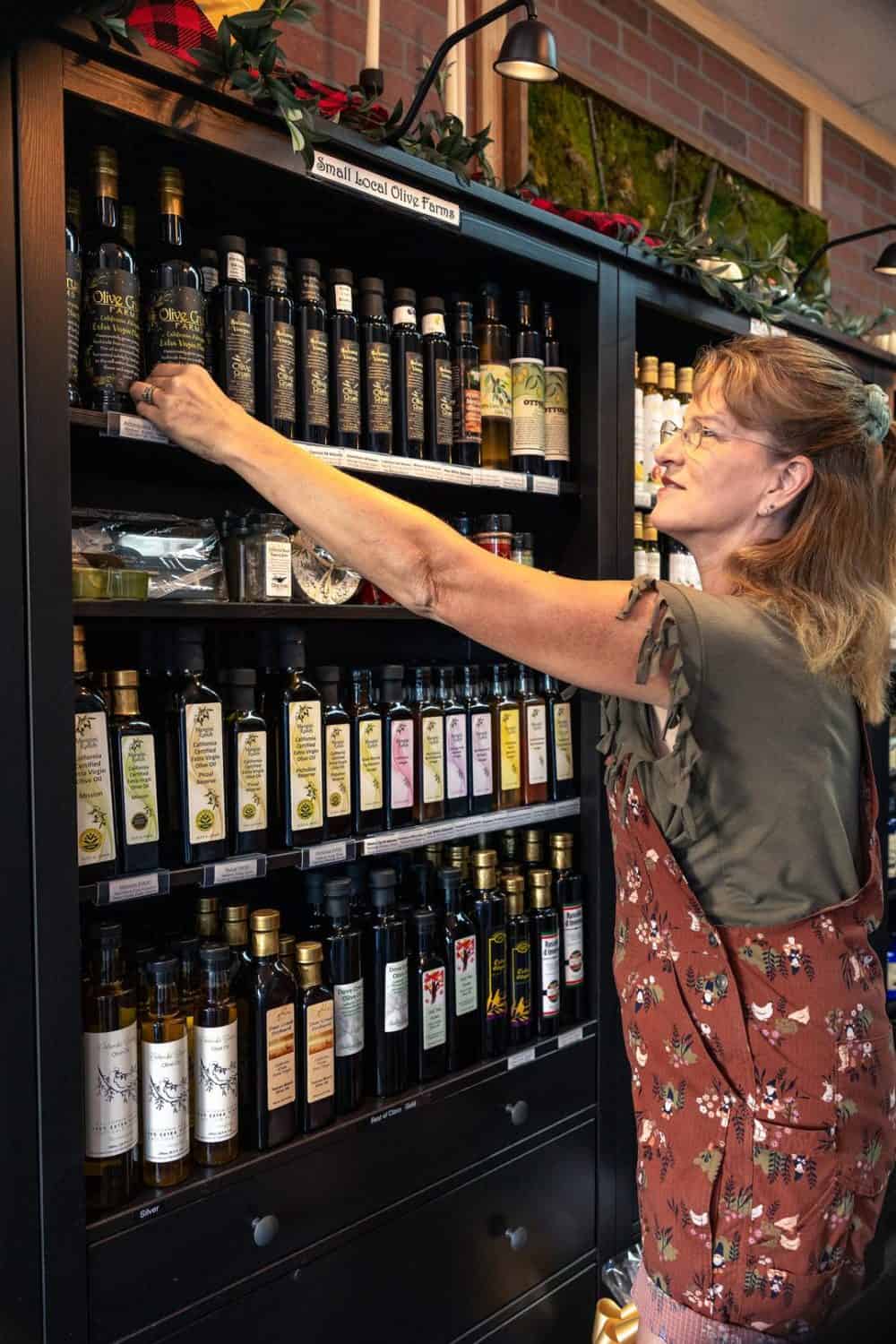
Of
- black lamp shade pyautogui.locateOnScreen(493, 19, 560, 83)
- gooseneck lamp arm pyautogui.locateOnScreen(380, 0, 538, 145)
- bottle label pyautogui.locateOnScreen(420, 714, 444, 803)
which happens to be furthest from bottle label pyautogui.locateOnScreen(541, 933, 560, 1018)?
black lamp shade pyautogui.locateOnScreen(493, 19, 560, 83)

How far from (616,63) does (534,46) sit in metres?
1.43

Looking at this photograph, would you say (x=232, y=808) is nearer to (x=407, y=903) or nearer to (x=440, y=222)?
(x=407, y=903)

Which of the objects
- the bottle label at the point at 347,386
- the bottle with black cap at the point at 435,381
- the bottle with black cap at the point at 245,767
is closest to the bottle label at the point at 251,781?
the bottle with black cap at the point at 245,767

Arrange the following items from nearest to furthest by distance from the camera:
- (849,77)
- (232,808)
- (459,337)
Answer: (232,808), (459,337), (849,77)

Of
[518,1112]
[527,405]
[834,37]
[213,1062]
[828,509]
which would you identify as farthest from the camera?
[834,37]

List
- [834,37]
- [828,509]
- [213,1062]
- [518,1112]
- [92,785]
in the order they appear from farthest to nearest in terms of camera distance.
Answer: [834,37] → [518,1112] → [213,1062] → [92,785] → [828,509]

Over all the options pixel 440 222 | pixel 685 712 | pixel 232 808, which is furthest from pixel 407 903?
pixel 440 222

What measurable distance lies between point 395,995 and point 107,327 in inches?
47.6

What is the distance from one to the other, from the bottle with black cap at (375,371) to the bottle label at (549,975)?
104 centimetres

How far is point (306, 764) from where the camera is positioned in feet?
6.00

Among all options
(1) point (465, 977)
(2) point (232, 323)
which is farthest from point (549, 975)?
(2) point (232, 323)

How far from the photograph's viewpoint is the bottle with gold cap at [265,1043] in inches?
67.4

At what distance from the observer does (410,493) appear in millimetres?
2354

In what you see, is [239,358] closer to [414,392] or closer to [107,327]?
[107,327]
